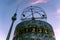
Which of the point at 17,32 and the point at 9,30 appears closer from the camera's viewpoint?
the point at 9,30

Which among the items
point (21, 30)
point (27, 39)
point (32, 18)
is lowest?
point (27, 39)

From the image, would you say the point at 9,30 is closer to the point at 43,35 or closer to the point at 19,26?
the point at 19,26

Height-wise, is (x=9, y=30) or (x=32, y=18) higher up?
(x=32, y=18)

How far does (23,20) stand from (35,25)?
17.5ft

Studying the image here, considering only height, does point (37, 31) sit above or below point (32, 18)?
below

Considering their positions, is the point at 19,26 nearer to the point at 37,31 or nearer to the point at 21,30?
the point at 21,30

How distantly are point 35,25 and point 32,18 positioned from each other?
388 cm

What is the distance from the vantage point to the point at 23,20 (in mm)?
63344

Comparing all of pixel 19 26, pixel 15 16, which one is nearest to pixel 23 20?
pixel 19 26

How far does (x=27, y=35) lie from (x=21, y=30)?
10.9 ft

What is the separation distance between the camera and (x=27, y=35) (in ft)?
198

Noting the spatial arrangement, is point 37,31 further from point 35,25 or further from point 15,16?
point 15,16

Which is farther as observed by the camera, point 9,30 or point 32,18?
point 32,18

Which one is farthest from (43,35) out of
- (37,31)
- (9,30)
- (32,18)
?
(9,30)
